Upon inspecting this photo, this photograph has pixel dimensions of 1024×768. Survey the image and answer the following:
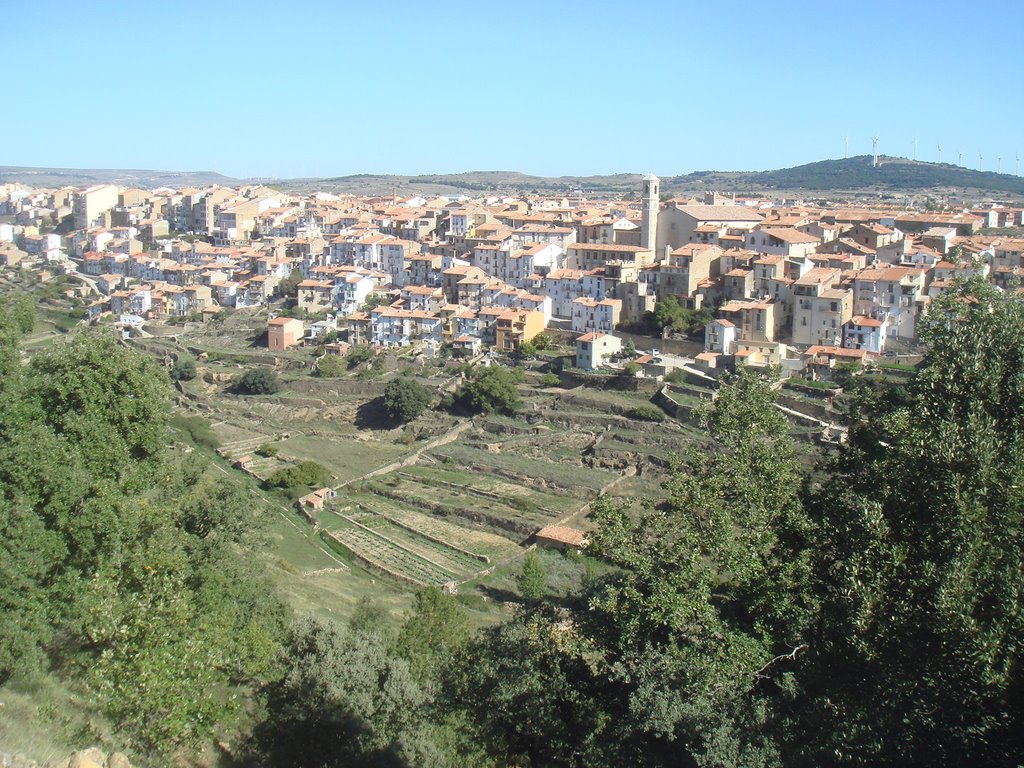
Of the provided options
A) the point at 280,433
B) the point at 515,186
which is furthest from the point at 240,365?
the point at 515,186

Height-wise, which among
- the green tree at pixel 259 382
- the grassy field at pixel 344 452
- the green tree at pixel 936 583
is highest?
the green tree at pixel 936 583

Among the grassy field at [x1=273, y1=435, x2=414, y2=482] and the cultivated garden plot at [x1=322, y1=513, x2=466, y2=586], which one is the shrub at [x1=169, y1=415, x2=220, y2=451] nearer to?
the grassy field at [x1=273, y1=435, x2=414, y2=482]

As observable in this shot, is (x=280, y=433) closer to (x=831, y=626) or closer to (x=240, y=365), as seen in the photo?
(x=240, y=365)

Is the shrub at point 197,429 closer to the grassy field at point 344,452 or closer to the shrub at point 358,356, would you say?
the grassy field at point 344,452

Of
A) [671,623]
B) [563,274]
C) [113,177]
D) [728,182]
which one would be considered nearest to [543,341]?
[563,274]

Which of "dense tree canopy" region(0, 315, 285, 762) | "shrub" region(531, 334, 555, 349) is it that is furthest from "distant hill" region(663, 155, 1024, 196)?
"dense tree canopy" region(0, 315, 285, 762)

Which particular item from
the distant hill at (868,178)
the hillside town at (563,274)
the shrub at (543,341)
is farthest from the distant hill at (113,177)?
the shrub at (543,341)
